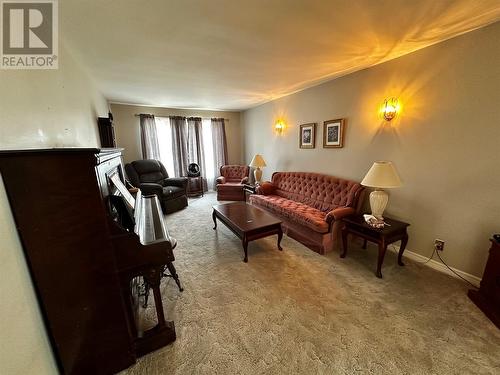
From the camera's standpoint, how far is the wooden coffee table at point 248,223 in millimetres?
2434

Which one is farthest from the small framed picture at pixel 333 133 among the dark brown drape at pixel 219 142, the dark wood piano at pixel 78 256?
the dark brown drape at pixel 219 142

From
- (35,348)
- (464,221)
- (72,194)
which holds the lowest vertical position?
(35,348)

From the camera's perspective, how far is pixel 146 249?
1300 mm

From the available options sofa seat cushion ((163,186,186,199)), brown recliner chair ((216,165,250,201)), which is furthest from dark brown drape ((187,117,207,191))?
sofa seat cushion ((163,186,186,199))

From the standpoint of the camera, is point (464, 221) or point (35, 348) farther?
point (464, 221)

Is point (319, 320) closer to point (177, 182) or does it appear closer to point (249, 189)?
point (249, 189)

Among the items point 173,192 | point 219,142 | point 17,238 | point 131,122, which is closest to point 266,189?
point 173,192

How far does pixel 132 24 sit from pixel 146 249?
5.92 feet

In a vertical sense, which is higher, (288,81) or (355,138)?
(288,81)

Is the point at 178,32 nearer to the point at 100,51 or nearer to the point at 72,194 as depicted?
the point at 100,51

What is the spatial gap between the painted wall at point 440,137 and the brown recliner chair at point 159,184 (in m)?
3.44

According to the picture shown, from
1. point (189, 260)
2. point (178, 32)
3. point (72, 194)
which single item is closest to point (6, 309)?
point (72, 194)

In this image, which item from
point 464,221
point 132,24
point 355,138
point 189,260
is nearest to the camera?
point 132,24

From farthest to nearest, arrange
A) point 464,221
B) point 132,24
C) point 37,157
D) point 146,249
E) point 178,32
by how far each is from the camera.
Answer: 1. point 464,221
2. point 178,32
3. point 132,24
4. point 146,249
5. point 37,157
